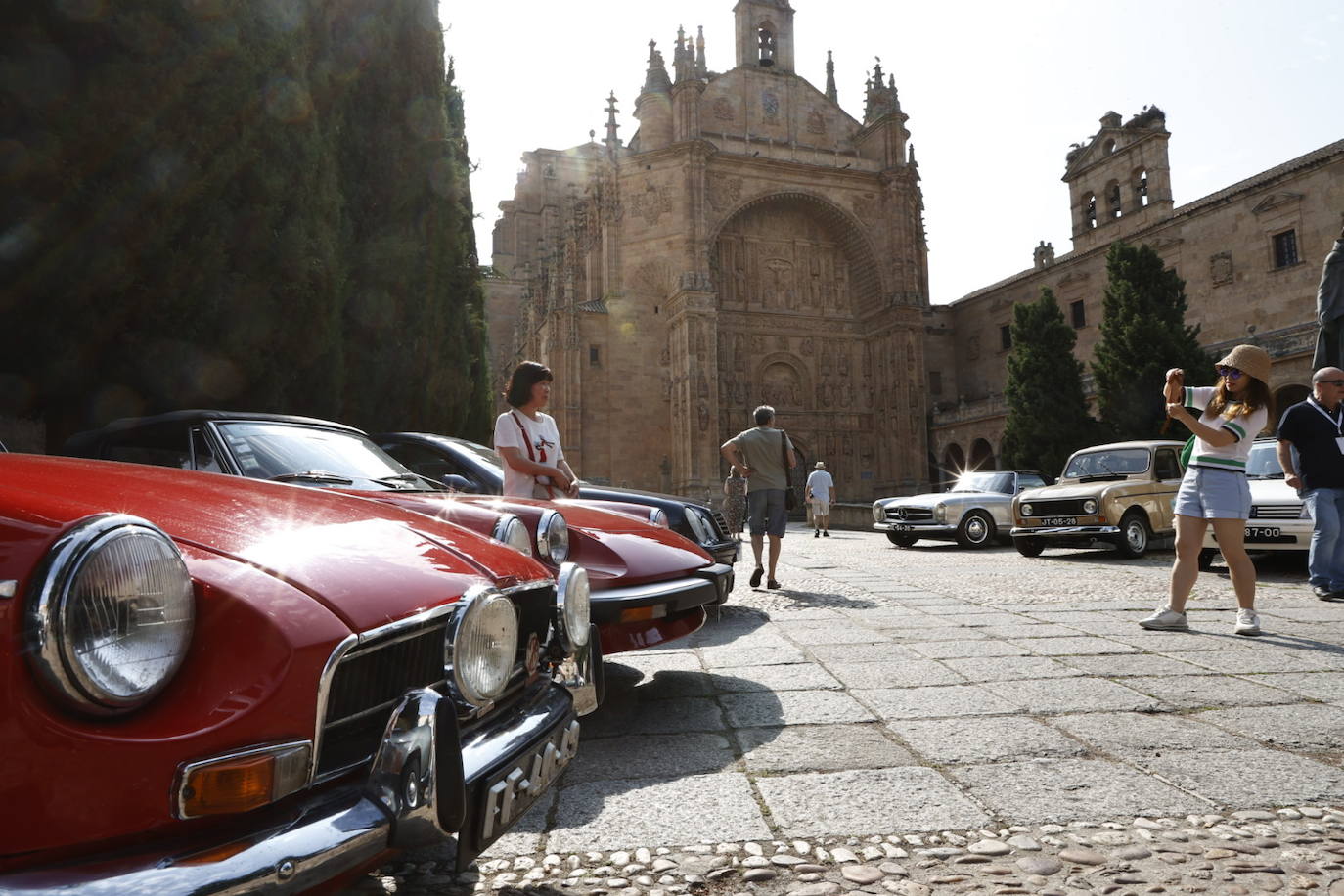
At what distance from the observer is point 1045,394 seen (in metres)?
27.0

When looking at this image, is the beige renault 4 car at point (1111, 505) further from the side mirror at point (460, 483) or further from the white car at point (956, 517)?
the side mirror at point (460, 483)

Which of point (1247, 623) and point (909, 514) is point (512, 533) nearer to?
point (1247, 623)

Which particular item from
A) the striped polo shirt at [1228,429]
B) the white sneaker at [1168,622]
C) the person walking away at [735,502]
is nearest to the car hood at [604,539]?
the white sneaker at [1168,622]

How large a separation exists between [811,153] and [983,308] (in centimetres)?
1148

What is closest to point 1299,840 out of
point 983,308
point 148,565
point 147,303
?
point 148,565

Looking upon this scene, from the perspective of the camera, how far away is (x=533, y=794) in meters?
1.63

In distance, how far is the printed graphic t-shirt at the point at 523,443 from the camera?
15.3 feet

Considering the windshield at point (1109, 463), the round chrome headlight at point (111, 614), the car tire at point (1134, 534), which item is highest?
the windshield at point (1109, 463)

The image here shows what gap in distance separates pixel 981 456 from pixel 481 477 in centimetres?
3425

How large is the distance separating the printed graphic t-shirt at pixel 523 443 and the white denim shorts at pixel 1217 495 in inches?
146

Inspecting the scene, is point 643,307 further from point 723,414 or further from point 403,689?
point 403,689

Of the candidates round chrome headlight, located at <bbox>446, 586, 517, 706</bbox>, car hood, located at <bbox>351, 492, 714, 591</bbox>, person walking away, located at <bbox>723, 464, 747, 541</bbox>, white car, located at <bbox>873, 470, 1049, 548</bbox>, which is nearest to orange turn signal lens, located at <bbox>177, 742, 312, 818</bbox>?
round chrome headlight, located at <bbox>446, 586, 517, 706</bbox>

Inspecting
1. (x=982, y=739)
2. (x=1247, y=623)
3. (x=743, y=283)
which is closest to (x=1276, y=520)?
(x=1247, y=623)

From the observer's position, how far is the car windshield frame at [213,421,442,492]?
3.25 m
